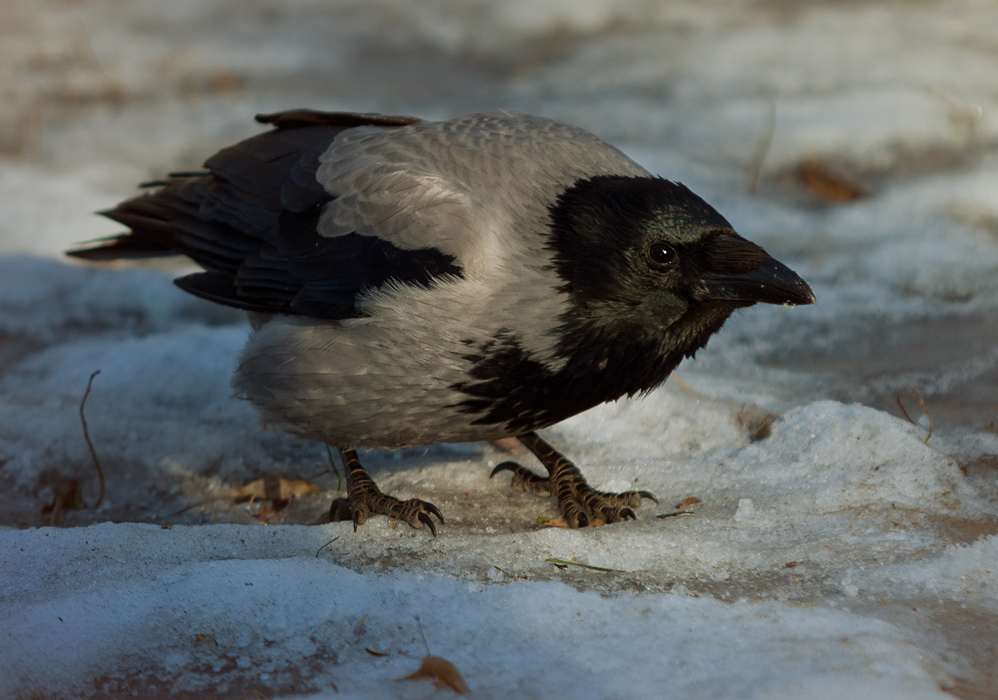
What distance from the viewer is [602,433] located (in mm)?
4117

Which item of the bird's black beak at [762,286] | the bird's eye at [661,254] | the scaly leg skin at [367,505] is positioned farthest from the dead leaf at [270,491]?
the bird's black beak at [762,286]

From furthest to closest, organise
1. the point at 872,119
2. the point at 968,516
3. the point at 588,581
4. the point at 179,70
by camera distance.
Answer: the point at 179,70, the point at 872,119, the point at 968,516, the point at 588,581

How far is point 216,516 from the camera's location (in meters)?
3.85

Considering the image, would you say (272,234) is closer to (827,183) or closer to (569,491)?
(569,491)

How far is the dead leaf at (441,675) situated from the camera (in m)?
2.30

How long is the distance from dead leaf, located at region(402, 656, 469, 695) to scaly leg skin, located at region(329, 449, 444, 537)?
89cm

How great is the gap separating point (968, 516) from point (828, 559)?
547 mm

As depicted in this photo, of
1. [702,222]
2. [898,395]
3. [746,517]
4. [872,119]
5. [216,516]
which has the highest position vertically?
[872,119]

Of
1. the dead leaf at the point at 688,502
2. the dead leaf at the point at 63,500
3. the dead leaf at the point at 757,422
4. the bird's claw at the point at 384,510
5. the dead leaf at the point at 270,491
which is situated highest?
the dead leaf at the point at 757,422

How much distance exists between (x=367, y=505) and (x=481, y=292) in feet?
3.26

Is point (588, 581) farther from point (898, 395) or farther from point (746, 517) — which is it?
point (898, 395)

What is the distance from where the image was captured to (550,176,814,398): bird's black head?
10.3ft

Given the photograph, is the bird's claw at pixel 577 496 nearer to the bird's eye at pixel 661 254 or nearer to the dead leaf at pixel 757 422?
the dead leaf at pixel 757 422

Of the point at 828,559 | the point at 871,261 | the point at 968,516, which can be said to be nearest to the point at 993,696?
the point at 828,559
